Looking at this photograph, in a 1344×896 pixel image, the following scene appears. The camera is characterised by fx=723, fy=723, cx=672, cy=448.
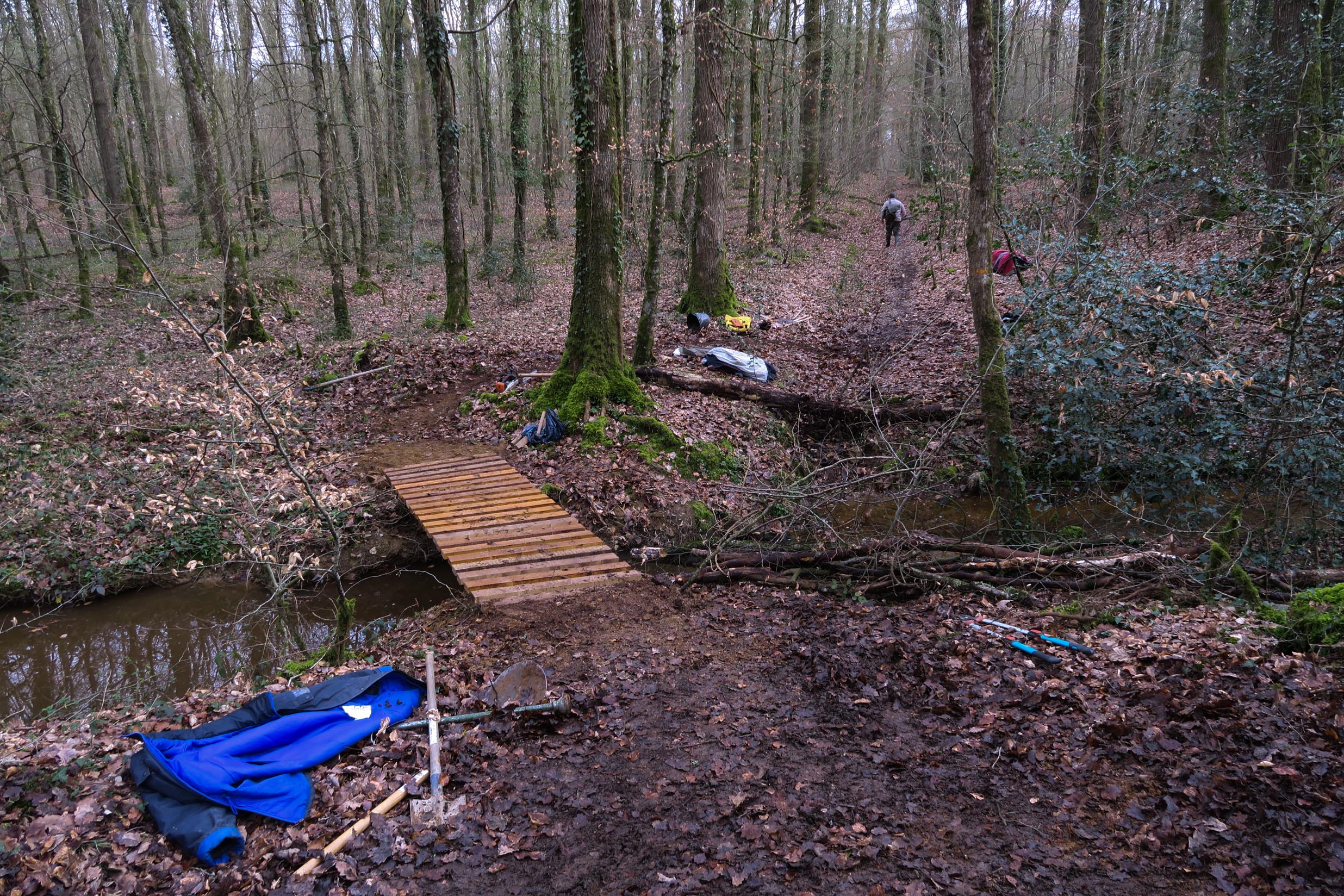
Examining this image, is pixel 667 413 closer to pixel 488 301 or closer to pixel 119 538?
pixel 119 538

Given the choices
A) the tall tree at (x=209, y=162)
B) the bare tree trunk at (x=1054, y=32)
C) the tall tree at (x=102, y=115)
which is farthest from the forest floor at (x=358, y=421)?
the bare tree trunk at (x=1054, y=32)

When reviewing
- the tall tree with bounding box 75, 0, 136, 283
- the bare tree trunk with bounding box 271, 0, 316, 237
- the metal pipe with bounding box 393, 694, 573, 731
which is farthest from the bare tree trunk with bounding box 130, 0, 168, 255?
the metal pipe with bounding box 393, 694, 573, 731

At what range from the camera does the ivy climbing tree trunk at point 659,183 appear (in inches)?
368

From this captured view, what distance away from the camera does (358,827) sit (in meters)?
3.59

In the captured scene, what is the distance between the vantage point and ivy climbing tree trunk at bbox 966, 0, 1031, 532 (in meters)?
6.12

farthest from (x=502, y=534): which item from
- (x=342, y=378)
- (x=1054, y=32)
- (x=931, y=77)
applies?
(x=931, y=77)

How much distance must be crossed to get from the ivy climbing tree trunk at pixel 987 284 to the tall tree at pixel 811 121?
1411cm

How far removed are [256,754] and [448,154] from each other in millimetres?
11198

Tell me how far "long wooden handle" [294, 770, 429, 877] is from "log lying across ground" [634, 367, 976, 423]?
673 cm

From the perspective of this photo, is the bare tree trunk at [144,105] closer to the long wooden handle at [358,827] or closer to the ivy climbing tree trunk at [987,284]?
the ivy climbing tree trunk at [987,284]

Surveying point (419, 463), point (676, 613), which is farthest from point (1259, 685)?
point (419, 463)

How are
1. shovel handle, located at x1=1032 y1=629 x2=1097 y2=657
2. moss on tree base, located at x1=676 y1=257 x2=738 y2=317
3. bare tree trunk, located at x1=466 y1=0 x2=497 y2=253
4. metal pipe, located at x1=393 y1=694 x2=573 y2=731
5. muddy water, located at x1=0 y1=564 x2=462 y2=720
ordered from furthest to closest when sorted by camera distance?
1. bare tree trunk, located at x1=466 y1=0 x2=497 y2=253
2. moss on tree base, located at x1=676 y1=257 x2=738 y2=317
3. muddy water, located at x1=0 y1=564 x2=462 y2=720
4. shovel handle, located at x1=1032 y1=629 x2=1097 y2=657
5. metal pipe, located at x1=393 y1=694 x2=573 y2=731

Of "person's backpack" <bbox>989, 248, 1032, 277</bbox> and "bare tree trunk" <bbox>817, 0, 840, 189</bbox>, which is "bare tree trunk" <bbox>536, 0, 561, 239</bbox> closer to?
"bare tree trunk" <bbox>817, 0, 840, 189</bbox>

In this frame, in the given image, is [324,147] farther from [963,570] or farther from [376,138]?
[963,570]
